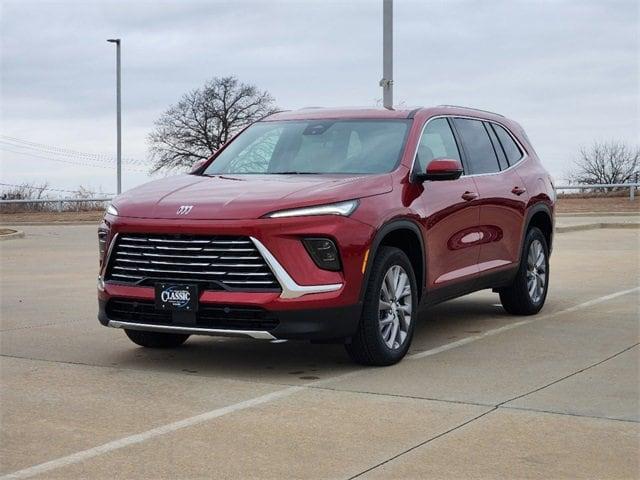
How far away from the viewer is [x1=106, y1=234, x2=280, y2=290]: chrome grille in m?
6.98

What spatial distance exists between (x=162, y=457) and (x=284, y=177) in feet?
10.3

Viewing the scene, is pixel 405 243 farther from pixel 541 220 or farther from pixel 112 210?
pixel 541 220

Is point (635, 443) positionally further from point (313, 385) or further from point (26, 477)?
point (26, 477)

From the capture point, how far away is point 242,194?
288 inches

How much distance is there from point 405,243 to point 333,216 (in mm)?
1088

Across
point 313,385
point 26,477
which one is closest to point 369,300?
point 313,385

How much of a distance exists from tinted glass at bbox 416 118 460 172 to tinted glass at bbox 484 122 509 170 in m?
0.91

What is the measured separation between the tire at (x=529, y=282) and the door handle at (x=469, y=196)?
4.27 ft

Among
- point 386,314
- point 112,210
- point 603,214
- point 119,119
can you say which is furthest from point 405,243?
point 119,119

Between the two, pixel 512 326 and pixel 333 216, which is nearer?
pixel 333 216

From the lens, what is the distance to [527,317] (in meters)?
10.2

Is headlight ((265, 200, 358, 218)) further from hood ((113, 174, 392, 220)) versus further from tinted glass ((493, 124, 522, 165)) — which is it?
tinted glass ((493, 124, 522, 165))

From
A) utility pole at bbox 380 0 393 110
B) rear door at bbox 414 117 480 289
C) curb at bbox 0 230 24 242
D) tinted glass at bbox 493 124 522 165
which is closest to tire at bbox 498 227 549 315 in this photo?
tinted glass at bbox 493 124 522 165

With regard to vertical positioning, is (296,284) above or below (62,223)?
above
